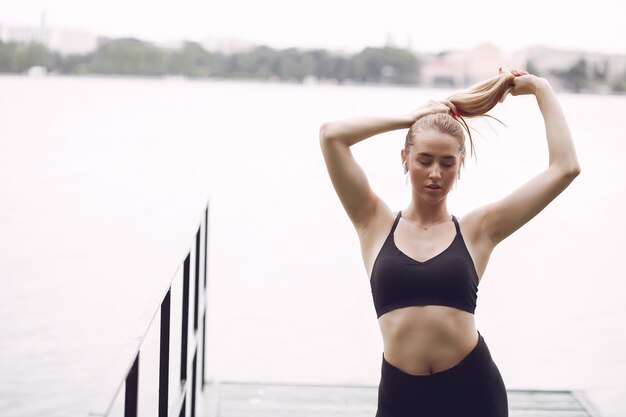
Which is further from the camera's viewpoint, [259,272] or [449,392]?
[259,272]

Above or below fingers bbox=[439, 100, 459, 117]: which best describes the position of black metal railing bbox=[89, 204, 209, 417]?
below

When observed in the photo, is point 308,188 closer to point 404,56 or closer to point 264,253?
point 264,253

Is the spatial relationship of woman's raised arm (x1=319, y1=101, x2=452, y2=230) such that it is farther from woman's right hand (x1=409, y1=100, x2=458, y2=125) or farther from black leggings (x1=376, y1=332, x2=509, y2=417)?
black leggings (x1=376, y1=332, x2=509, y2=417)

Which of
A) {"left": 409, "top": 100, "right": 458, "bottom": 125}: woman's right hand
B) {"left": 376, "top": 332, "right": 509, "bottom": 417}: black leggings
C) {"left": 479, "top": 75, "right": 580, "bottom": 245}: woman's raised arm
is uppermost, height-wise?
{"left": 409, "top": 100, "right": 458, "bottom": 125}: woman's right hand

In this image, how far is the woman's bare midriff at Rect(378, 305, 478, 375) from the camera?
6.67 ft

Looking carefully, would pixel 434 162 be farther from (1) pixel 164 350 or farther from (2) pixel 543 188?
(1) pixel 164 350

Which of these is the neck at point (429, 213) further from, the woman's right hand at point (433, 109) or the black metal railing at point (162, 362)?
the black metal railing at point (162, 362)

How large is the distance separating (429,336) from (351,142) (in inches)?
18.7

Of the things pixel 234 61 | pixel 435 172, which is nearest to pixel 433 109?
pixel 435 172

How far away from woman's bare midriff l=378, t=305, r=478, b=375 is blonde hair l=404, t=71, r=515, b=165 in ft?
1.20

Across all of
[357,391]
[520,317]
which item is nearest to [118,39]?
[520,317]

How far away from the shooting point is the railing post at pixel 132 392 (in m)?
1.65

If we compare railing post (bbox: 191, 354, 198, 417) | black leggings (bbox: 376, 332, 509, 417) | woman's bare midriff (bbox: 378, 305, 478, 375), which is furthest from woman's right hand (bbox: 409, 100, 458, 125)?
railing post (bbox: 191, 354, 198, 417)

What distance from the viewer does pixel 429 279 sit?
202 centimetres
